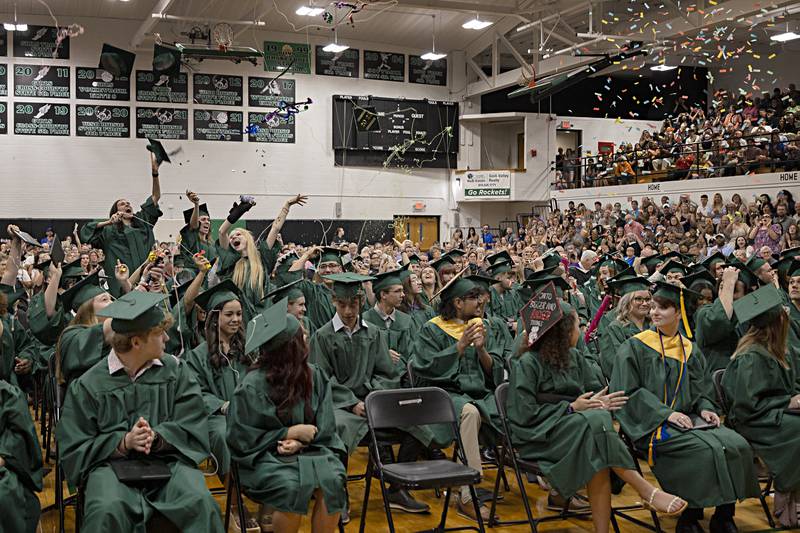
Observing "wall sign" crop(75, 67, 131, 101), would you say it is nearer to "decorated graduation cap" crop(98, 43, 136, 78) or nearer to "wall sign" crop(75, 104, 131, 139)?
"wall sign" crop(75, 104, 131, 139)

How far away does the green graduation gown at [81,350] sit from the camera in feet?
15.9

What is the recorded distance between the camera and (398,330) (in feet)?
23.1

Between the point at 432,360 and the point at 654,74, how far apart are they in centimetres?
2435

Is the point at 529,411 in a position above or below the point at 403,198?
below

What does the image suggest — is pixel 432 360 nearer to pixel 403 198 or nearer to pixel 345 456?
pixel 345 456

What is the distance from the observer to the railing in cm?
1702

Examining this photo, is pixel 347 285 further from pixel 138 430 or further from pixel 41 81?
pixel 41 81

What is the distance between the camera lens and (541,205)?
26000 mm

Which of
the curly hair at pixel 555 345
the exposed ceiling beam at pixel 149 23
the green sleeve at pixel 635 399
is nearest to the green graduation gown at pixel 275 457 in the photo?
the curly hair at pixel 555 345

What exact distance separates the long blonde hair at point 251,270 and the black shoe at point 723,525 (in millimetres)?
4083

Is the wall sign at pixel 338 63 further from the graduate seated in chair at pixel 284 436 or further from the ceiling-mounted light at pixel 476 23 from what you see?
the graduate seated in chair at pixel 284 436

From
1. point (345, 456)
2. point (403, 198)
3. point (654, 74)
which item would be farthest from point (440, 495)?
point (654, 74)

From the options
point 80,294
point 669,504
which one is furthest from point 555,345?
point 80,294

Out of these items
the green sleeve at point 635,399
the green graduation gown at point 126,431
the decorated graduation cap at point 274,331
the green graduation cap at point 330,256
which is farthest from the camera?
the green graduation cap at point 330,256
